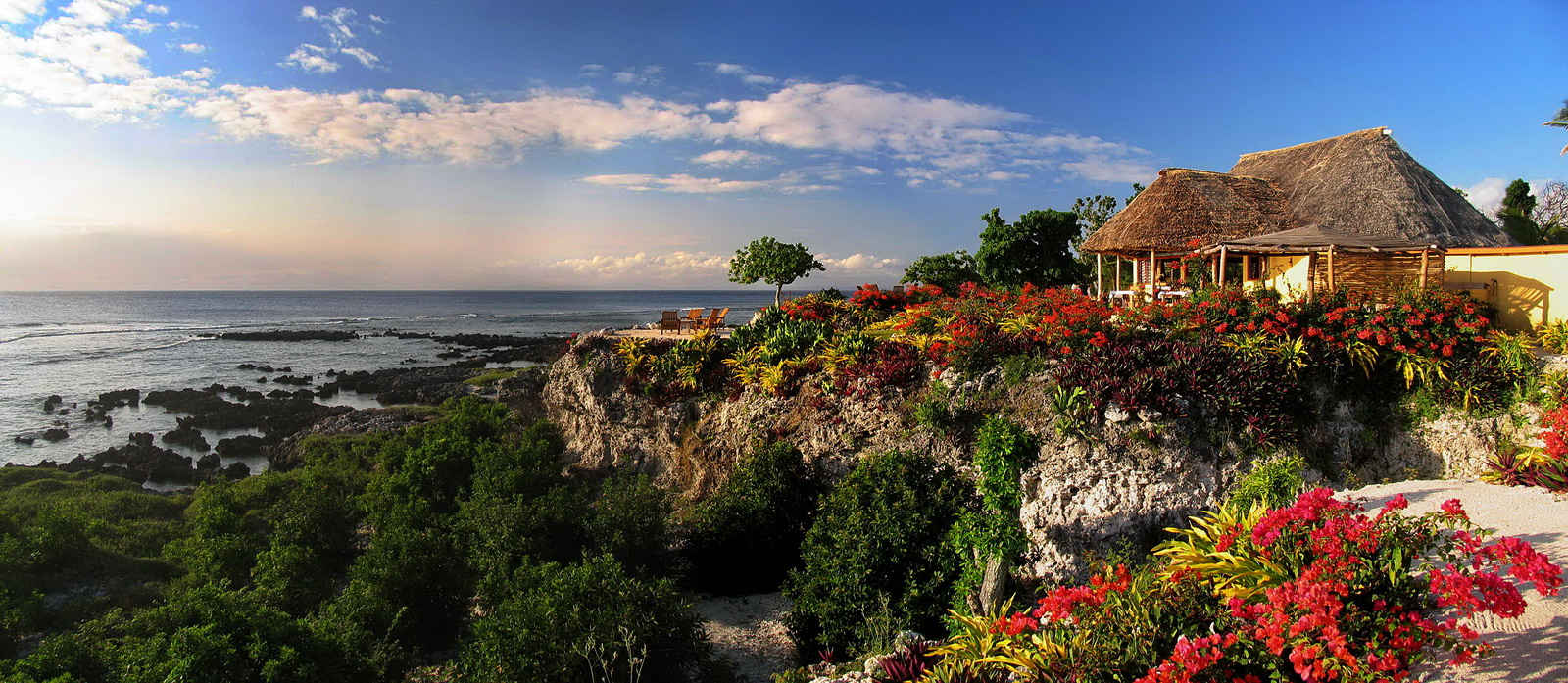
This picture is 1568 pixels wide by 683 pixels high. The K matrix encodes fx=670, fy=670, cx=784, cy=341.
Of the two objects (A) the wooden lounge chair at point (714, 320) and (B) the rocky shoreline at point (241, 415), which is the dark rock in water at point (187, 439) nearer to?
(B) the rocky shoreline at point (241, 415)

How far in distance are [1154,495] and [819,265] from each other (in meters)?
18.0

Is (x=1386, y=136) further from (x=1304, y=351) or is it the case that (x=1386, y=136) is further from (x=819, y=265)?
(x=819, y=265)

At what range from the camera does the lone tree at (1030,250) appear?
27.1 m

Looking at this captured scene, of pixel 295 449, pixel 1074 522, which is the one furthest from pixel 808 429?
pixel 295 449

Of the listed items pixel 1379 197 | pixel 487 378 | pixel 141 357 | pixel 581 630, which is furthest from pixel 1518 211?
pixel 141 357

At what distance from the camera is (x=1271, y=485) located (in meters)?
7.46

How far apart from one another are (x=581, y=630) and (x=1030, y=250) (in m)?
25.2

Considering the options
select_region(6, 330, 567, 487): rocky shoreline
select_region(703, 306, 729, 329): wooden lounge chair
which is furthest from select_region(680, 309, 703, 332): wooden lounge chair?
select_region(6, 330, 567, 487): rocky shoreline

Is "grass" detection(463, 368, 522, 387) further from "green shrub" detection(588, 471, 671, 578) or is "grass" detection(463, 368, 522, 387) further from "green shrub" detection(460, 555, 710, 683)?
"green shrub" detection(460, 555, 710, 683)

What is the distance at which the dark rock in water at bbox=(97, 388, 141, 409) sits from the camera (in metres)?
30.0

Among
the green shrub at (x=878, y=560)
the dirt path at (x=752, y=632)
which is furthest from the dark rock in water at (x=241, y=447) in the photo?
the green shrub at (x=878, y=560)

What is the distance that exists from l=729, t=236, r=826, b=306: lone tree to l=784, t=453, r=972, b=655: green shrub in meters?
16.3

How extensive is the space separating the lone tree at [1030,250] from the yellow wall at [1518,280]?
15.8 metres

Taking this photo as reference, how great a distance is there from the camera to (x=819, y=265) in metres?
25.3
